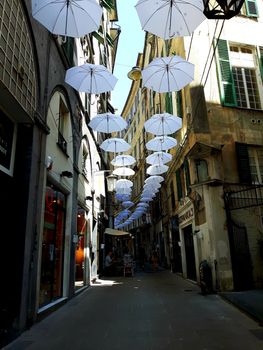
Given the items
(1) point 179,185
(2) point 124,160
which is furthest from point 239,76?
(2) point 124,160

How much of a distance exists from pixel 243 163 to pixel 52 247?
8.46 meters

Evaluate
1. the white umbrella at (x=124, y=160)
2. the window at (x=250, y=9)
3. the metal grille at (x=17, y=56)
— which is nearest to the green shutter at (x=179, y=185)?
the white umbrella at (x=124, y=160)

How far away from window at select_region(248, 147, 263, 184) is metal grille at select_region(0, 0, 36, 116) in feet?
32.2

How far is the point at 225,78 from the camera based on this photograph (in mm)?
14109

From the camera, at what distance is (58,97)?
32.0 feet

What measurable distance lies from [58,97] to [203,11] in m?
5.21

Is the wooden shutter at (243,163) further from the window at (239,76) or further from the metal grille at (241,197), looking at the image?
the window at (239,76)

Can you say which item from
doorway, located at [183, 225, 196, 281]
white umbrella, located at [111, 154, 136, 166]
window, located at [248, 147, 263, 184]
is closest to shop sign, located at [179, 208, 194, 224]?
doorway, located at [183, 225, 196, 281]

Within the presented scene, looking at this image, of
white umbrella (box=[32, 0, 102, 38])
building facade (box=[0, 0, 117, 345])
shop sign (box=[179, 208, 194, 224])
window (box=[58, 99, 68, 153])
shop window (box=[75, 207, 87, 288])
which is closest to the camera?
building facade (box=[0, 0, 117, 345])

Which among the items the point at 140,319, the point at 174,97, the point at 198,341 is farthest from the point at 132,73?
the point at 198,341

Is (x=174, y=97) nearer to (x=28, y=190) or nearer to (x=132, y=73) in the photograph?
(x=132, y=73)

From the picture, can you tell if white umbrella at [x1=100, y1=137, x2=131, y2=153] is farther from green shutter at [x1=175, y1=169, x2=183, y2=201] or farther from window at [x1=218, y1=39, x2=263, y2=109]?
window at [x1=218, y1=39, x2=263, y2=109]

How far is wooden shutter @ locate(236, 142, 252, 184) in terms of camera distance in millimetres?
12614

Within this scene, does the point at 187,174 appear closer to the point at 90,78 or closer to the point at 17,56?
the point at 90,78
